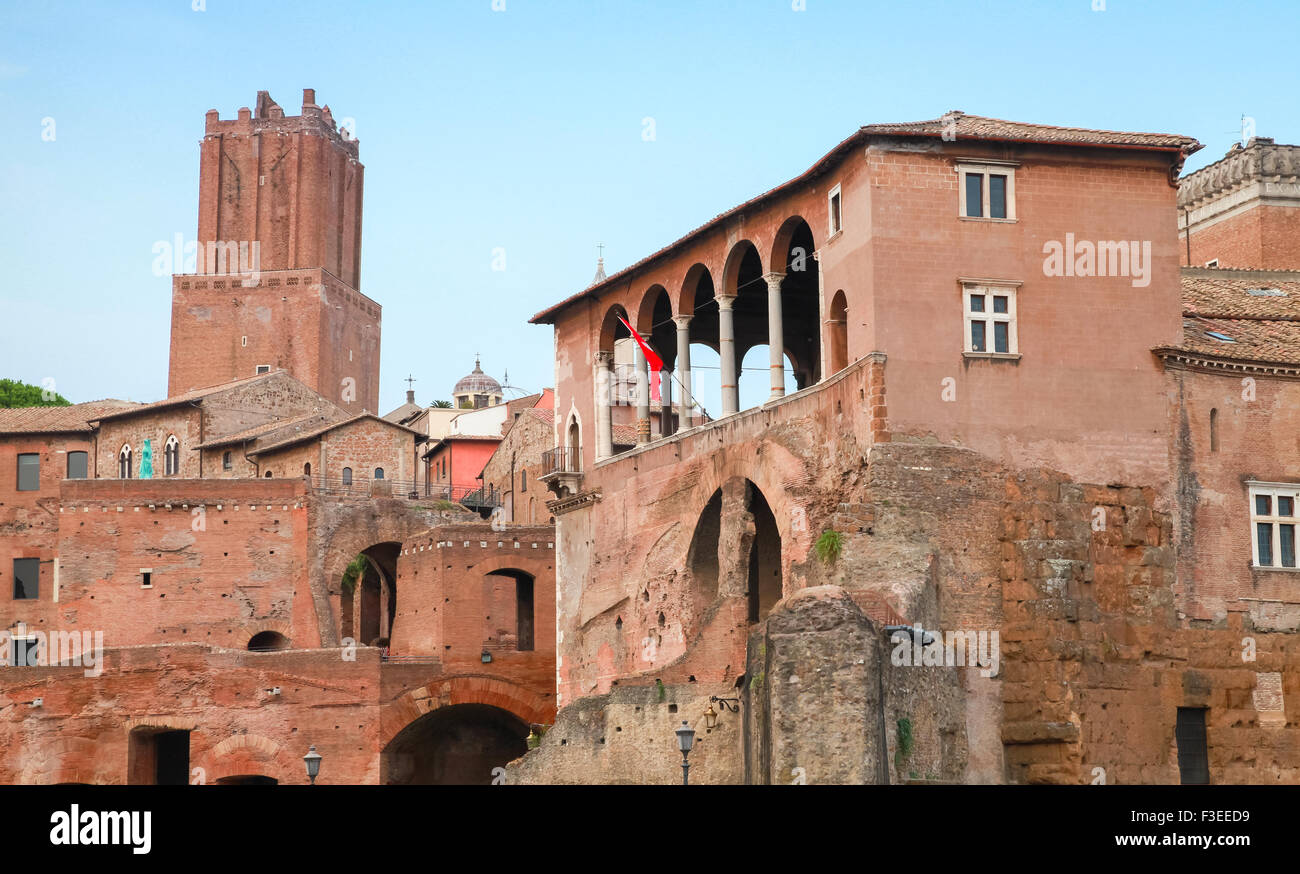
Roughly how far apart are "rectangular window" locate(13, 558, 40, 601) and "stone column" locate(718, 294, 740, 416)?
29.1 metres

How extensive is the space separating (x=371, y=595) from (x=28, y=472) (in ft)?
41.6

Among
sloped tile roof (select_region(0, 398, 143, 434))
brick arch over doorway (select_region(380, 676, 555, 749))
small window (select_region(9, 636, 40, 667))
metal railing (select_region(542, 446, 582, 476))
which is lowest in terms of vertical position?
brick arch over doorway (select_region(380, 676, 555, 749))

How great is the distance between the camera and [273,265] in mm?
77688

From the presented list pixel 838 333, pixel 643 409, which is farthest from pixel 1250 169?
pixel 838 333

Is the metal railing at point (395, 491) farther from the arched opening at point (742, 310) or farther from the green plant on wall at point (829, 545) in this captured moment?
the green plant on wall at point (829, 545)

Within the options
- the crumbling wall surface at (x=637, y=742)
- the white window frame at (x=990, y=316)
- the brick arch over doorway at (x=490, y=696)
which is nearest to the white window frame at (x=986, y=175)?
the white window frame at (x=990, y=316)

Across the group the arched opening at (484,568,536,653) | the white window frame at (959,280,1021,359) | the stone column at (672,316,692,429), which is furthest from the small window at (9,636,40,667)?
the white window frame at (959,280,1021,359)

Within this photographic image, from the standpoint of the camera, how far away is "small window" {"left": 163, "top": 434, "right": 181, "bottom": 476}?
2456 inches

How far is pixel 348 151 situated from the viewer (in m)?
82.1

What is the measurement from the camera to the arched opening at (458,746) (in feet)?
156

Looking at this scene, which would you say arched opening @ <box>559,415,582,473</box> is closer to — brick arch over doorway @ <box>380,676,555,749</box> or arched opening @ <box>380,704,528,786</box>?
brick arch over doorway @ <box>380,676,555,749</box>

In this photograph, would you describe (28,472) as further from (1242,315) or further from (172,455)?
(1242,315)
